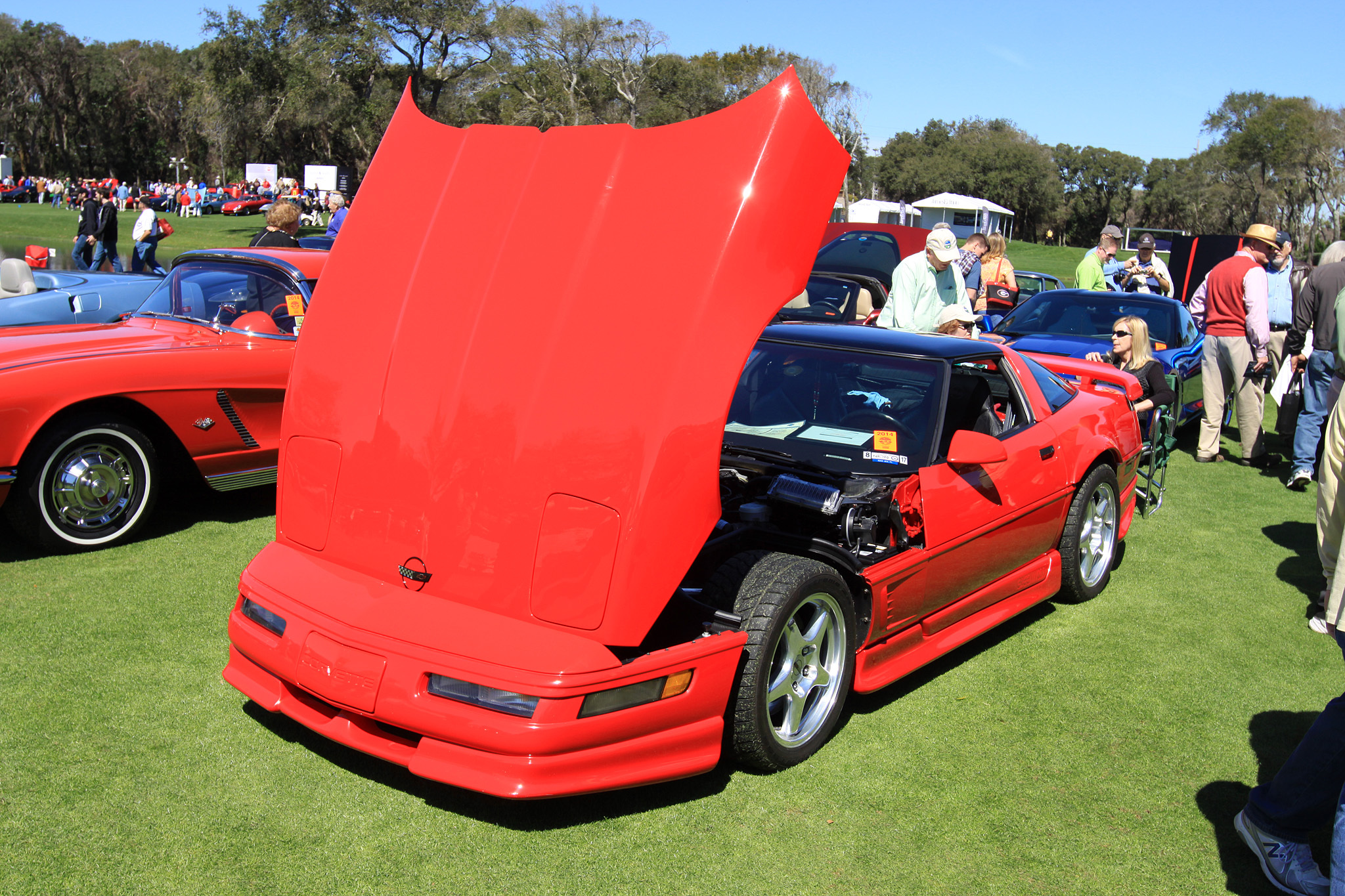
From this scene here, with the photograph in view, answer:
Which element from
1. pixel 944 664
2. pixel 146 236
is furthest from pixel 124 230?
pixel 944 664

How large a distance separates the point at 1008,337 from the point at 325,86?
3495 cm

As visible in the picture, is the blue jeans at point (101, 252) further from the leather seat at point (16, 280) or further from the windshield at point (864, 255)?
the windshield at point (864, 255)

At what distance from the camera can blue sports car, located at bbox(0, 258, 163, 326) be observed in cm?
832

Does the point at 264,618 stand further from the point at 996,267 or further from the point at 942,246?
the point at 996,267

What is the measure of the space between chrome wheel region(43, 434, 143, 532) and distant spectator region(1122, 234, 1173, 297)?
1049 centimetres

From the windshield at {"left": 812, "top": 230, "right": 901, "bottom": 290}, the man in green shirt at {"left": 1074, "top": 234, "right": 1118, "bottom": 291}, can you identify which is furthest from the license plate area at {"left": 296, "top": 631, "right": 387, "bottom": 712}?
the man in green shirt at {"left": 1074, "top": 234, "right": 1118, "bottom": 291}

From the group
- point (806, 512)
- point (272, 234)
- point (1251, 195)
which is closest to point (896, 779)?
point (806, 512)

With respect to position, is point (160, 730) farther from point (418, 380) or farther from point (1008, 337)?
point (1008, 337)

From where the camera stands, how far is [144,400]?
17.7ft

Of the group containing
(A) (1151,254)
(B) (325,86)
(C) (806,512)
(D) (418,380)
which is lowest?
(C) (806,512)

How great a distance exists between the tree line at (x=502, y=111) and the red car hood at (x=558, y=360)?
2581 centimetres

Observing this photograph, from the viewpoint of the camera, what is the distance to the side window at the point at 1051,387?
16.9 ft

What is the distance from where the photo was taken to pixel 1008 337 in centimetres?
890

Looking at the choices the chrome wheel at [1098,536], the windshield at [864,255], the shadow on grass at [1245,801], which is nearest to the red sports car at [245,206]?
the windshield at [864,255]
